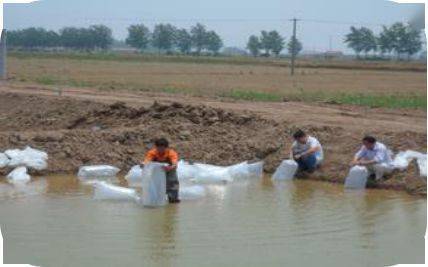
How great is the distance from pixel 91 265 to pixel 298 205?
4283 mm

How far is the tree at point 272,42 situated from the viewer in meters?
106

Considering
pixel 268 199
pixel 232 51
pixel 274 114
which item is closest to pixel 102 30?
pixel 232 51

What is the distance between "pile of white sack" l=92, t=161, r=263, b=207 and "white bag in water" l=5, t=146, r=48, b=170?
0.77 metres

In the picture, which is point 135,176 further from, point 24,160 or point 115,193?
point 115,193

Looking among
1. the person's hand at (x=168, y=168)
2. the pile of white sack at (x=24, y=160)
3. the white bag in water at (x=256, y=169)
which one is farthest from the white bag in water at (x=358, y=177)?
the pile of white sack at (x=24, y=160)

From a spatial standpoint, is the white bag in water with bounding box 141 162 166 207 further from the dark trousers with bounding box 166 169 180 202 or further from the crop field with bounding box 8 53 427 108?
the crop field with bounding box 8 53 427 108

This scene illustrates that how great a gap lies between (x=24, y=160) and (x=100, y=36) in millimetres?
91818

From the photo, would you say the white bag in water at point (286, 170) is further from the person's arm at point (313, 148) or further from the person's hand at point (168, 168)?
the person's hand at point (168, 168)

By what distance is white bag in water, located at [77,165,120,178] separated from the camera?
13891 millimetres

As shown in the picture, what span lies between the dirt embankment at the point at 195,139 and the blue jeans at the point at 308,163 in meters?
0.18

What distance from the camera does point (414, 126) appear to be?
Result: 16719 millimetres

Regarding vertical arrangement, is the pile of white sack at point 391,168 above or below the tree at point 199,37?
below

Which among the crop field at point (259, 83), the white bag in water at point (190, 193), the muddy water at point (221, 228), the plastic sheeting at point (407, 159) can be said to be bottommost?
the muddy water at point (221, 228)

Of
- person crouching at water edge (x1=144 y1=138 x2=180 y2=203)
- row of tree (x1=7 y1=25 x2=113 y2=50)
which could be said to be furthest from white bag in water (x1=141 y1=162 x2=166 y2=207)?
row of tree (x1=7 y1=25 x2=113 y2=50)
